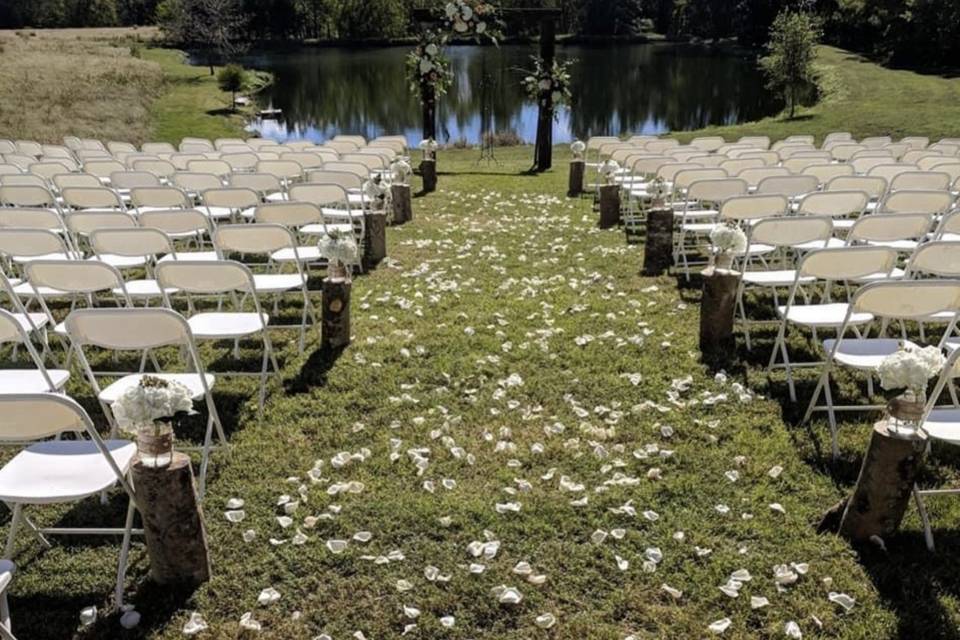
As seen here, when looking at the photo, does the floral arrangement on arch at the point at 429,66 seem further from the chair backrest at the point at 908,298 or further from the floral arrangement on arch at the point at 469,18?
the chair backrest at the point at 908,298

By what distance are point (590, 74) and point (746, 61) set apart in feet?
40.6

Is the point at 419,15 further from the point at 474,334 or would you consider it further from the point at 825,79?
the point at 825,79

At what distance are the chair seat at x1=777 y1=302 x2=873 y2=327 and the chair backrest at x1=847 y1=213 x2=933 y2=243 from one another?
2.33ft

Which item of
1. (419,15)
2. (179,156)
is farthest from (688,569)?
(419,15)

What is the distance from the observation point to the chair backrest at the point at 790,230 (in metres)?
4.58

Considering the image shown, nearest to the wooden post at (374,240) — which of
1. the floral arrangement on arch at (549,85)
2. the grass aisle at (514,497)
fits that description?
the grass aisle at (514,497)

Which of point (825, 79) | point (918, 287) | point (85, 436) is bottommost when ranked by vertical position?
point (85, 436)

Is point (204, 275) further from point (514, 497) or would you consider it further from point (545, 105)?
point (545, 105)

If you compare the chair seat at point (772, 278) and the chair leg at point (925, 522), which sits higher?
the chair seat at point (772, 278)

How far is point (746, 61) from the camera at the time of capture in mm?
47188

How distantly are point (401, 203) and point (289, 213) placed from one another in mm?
3392

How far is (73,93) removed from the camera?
24.3 meters

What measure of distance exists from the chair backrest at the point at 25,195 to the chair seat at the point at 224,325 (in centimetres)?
320

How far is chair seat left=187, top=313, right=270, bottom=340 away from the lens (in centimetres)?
391
